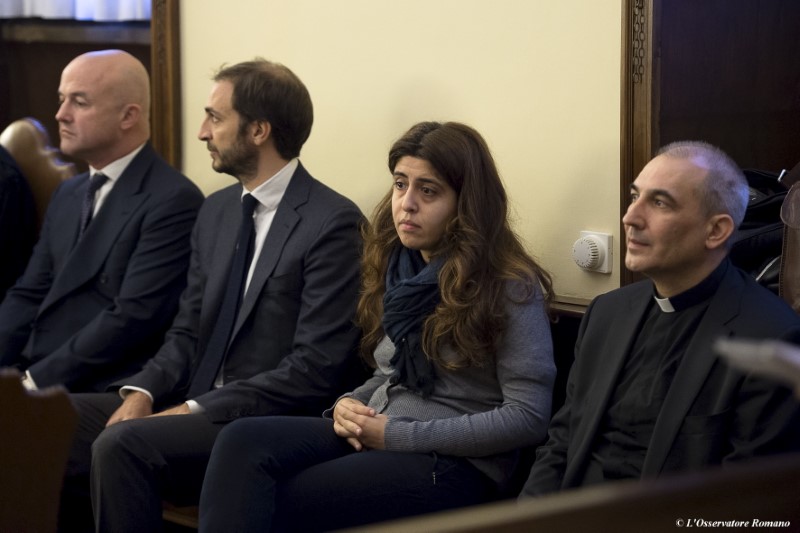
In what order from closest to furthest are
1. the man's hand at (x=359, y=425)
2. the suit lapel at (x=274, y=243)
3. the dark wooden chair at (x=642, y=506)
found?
the dark wooden chair at (x=642, y=506) < the man's hand at (x=359, y=425) < the suit lapel at (x=274, y=243)

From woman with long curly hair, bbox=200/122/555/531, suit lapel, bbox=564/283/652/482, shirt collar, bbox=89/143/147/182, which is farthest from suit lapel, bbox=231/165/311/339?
suit lapel, bbox=564/283/652/482

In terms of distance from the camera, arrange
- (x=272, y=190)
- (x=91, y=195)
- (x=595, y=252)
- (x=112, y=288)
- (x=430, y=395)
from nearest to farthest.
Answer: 1. (x=430, y=395)
2. (x=595, y=252)
3. (x=272, y=190)
4. (x=112, y=288)
5. (x=91, y=195)

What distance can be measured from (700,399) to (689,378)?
0.04m

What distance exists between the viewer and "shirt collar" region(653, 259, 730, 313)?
2.00 meters

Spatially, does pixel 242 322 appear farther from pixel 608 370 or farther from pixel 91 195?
pixel 608 370

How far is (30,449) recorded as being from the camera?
1.57 m

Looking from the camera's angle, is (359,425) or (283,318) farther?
(283,318)

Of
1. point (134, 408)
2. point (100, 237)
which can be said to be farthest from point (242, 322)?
point (100, 237)

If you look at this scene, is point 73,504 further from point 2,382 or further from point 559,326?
point 2,382

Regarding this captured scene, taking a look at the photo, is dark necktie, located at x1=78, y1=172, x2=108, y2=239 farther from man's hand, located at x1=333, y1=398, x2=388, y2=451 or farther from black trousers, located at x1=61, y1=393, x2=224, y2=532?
man's hand, located at x1=333, y1=398, x2=388, y2=451

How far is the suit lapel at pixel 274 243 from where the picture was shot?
282 cm

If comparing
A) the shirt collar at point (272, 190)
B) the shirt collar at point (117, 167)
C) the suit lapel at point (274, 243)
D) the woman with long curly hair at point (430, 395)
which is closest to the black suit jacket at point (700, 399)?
the woman with long curly hair at point (430, 395)

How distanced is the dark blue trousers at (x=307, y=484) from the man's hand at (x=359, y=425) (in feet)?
0.11

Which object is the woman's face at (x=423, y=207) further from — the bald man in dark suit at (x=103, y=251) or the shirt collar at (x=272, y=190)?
the bald man in dark suit at (x=103, y=251)
